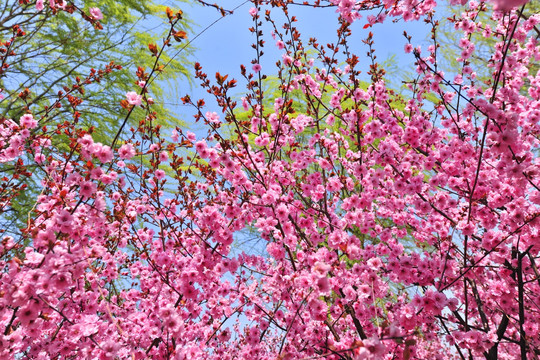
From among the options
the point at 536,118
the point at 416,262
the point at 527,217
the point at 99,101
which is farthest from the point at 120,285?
the point at 536,118

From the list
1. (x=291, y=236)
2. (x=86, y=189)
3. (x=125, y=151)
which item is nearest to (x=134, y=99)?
(x=125, y=151)

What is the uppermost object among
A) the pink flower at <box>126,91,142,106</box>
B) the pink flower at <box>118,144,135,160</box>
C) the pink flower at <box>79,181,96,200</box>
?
the pink flower at <box>126,91,142,106</box>

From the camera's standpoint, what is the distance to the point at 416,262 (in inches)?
141

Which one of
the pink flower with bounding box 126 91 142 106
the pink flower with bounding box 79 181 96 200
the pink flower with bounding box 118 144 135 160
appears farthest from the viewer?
the pink flower with bounding box 118 144 135 160

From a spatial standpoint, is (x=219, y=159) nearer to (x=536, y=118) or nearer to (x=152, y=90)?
(x=536, y=118)

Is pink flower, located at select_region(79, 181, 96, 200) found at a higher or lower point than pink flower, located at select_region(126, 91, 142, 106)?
lower

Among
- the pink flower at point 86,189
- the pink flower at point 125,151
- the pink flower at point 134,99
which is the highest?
the pink flower at point 134,99

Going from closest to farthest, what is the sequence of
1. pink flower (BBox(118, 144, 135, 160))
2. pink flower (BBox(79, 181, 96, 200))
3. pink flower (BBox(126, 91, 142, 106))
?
1. pink flower (BBox(79, 181, 96, 200))
2. pink flower (BBox(126, 91, 142, 106))
3. pink flower (BBox(118, 144, 135, 160))

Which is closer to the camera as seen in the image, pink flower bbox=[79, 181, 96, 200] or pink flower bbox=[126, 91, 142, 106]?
pink flower bbox=[79, 181, 96, 200]

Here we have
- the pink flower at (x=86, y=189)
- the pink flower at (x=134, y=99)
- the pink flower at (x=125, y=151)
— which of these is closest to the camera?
the pink flower at (x=86, y=189)

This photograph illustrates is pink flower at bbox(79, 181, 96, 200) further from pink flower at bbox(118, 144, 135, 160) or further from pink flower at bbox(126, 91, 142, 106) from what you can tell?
pink flower at bbox(126, 91, 142, 106)

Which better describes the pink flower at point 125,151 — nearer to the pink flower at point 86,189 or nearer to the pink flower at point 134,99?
the pink flower at point 134,99

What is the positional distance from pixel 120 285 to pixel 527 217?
7.44 m

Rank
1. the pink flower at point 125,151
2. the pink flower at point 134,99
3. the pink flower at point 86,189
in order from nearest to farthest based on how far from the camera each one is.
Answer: the pink flower at point 86,189 < the pink flower at point 134,99 < the pink flower at point 125,151
